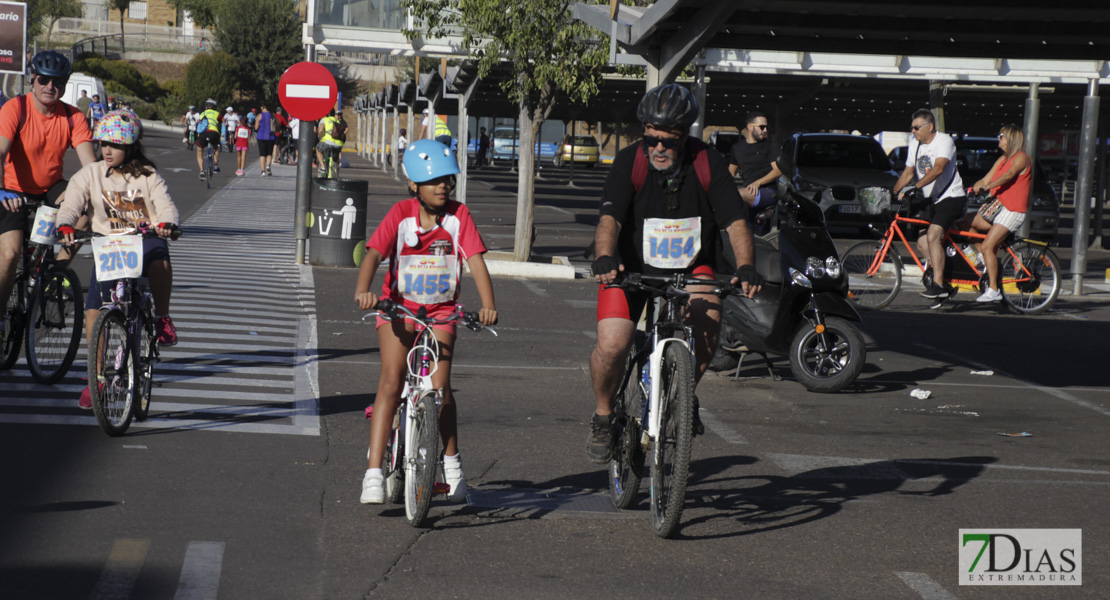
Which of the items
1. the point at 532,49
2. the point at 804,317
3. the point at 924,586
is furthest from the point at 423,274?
the point at 532,49

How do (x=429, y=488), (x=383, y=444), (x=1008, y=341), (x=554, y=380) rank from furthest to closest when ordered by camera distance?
(x=1008, y=341), (x=554, y=380), (x=383, y=444), (x=429, y=488)

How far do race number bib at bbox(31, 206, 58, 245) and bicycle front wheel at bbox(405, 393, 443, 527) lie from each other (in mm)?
3760

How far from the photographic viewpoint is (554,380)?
9664mm

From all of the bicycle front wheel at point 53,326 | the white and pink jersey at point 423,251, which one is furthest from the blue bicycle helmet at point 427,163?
the bicycle front wheel at point 53,326

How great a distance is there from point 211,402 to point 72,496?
7.97ft

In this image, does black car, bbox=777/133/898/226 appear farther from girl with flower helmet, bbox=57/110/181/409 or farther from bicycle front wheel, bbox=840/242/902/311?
girl with flower helmet, bbox=57/110/181/409

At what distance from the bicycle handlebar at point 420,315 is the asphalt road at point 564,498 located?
2.82 ft

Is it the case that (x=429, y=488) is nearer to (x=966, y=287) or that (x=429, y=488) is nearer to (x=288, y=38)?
(x=966, y=287)

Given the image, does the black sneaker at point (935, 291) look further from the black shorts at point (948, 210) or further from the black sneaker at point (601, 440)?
the black sneaker at point (601, 440)

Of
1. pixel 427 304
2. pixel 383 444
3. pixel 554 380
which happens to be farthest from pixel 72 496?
pixel 554 380

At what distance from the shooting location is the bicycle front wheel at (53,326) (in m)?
8.38

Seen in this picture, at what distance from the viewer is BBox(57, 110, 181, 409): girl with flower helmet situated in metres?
7.45

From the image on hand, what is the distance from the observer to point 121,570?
16.0ft

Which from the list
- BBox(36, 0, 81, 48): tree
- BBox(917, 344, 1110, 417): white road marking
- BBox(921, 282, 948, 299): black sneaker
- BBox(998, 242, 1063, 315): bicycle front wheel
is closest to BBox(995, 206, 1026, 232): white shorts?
BBox(998, 242, 1063, 315): bicycle front wheel
